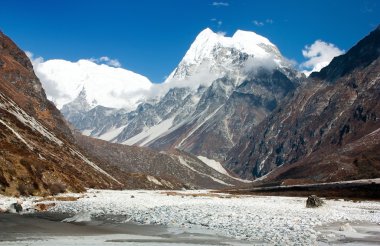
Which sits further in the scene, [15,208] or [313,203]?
[313,203]

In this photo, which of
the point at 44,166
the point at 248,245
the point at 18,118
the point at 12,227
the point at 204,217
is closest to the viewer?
the point at 248,245

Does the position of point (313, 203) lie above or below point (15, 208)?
above

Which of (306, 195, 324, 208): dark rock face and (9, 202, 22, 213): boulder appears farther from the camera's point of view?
(306, 195, 324, 208): dark rock face

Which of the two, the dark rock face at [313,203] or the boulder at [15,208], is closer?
the boulder at [15,208]

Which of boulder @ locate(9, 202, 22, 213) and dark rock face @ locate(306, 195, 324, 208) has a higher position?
dark rock face @ locate(306, 195, 324, 208)

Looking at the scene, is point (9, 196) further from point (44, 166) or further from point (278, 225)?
point (278, 225)

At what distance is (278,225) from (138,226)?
11213 millimetres

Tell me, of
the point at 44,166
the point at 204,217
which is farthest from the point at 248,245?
the point at 44,166

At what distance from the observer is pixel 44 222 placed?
38.8 meters

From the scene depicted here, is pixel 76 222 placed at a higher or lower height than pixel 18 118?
lower

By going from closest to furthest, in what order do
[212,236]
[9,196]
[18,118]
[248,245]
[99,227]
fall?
1. [248,245]
2. [212,236]
3. [99,227]
4. [9,196]
5. [18,118]

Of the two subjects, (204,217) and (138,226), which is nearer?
(138,226)

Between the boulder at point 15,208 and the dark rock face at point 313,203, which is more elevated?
the dark rock face at point 313,203

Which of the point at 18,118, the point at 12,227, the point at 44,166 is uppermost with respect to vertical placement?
the point at 18,118
